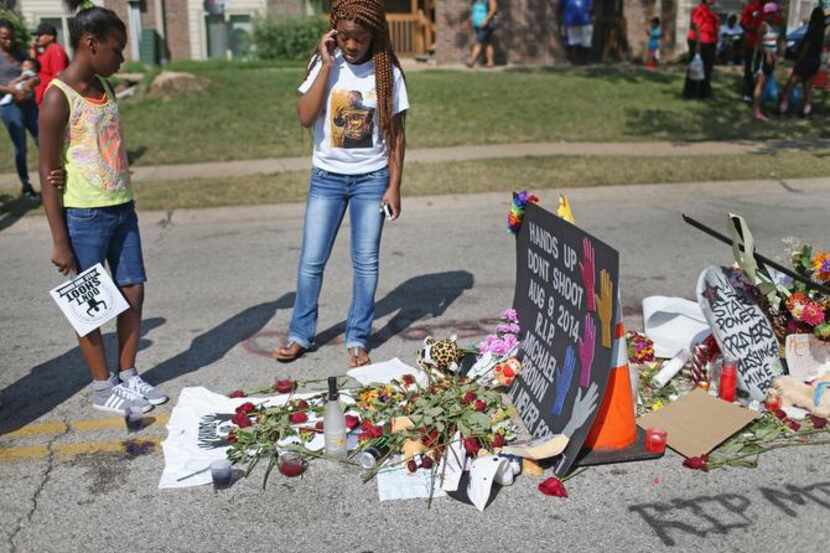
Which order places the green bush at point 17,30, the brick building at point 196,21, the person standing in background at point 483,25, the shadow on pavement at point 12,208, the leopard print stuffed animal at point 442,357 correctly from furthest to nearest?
the brick building at point 196,21
the person standing in background at point 483,25
the green bush at point 17,30
the shadow on pavement at point 12,208
the leopard print stuffed animal at point 442,357

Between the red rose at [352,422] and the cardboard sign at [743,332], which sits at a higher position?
the cardboard sign at [743,332]

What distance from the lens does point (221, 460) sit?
3939 millimetres

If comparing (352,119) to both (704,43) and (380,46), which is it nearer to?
(380,46)

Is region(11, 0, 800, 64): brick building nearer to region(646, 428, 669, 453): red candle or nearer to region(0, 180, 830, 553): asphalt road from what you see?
region(0, 180, 830, 553): asphalt road

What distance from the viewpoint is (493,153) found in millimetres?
11828

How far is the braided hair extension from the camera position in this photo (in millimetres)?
4617

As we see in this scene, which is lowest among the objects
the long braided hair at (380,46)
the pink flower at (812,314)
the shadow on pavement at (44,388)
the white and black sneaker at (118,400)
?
the shadow on pavement at (44,388)

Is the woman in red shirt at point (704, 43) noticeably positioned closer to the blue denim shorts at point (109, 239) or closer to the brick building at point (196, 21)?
the brick building at point (196, 21)

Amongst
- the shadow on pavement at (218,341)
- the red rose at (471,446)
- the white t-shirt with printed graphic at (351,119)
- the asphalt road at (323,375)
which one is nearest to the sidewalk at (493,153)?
the asphalt road at (323,375)

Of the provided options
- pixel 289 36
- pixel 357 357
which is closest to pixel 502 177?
pixel 357 357

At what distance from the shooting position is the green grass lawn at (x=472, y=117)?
12.6 meters

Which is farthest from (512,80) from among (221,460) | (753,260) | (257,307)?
(221,460)

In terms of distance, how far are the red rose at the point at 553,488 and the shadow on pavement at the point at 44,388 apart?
2.62 m

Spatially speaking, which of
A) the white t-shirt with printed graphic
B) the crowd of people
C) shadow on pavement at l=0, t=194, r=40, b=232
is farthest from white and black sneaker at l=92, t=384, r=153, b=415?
the crowd of people
